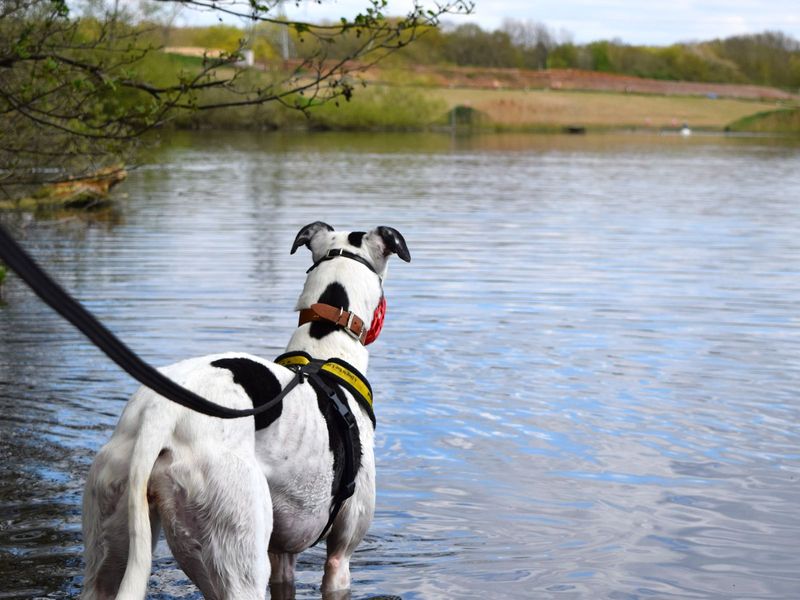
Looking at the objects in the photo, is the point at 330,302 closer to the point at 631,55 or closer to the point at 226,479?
the point at 226,479

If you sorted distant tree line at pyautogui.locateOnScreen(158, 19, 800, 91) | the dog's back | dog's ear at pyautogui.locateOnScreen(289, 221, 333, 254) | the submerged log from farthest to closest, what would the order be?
distant tree line at pyautogui.locateOnScreen(158, 19, 800, 91), the submerged log, dog's ear at pyautogui.locateOnScreen(289, 221, 333, 254), the dog's back

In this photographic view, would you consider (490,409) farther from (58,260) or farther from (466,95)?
(466,95)

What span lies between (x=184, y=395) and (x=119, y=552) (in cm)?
104

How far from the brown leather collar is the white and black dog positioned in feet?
1.50

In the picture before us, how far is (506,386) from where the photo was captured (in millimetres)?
11586

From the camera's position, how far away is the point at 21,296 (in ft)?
54.3

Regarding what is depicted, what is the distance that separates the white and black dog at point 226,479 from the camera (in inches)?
180

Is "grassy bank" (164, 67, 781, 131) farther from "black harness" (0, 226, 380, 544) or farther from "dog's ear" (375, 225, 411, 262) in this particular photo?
"black harness" (0, 226, 380, 544)

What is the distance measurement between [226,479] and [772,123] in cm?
12532

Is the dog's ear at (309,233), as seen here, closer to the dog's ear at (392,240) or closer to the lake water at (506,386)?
the dog's ear at (392,240)

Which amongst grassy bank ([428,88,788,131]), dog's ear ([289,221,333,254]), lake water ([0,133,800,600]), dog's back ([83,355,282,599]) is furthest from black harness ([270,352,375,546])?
grassy bank ([428,88,788,131])

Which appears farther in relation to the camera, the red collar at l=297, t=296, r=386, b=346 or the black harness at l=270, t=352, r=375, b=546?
the red collar at l=297, t=296, r=386, b=346

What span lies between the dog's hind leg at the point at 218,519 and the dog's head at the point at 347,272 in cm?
172

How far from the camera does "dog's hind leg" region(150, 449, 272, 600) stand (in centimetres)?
460
